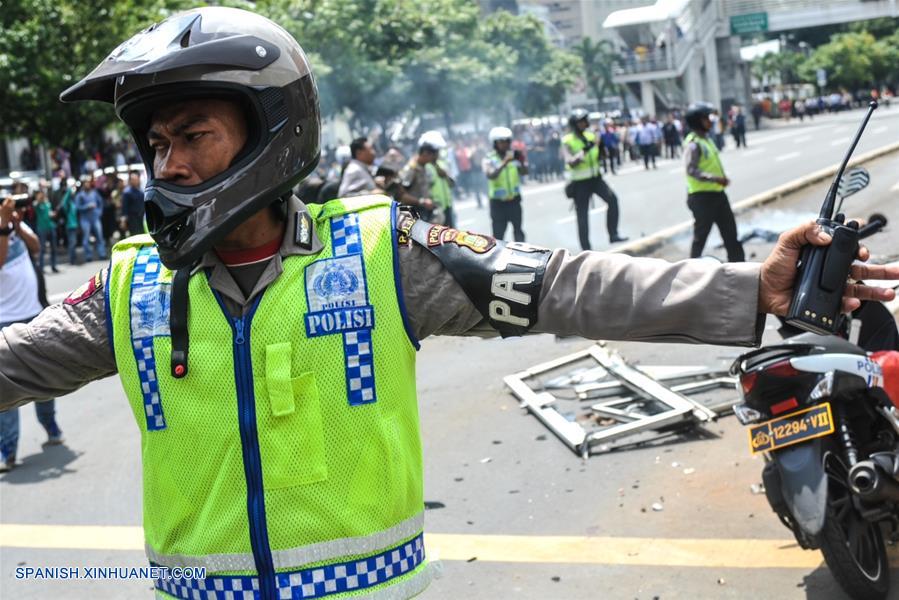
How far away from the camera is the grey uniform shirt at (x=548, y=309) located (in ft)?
6.40

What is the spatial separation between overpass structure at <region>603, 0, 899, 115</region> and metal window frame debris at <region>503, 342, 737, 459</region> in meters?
39.4

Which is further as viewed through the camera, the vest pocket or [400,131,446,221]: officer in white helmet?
[400,131,446,221]: officer in white helmet

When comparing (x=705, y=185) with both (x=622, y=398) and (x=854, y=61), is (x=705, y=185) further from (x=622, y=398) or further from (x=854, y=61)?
(x=854, y=61)

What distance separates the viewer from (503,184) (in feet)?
46.0

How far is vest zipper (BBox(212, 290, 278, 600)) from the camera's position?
203cm

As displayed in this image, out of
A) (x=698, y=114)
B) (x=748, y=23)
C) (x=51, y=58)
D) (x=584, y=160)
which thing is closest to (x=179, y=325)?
(x=698, y=114)

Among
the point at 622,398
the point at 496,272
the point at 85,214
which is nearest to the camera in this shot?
the point at 496,272

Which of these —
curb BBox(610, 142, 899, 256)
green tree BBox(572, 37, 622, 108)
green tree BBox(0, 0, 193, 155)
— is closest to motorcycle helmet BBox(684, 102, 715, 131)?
curb BBox(610, 142, 899, 256)

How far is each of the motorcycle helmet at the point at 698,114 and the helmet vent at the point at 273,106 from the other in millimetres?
8946

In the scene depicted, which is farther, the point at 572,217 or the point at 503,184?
the point at 572,217

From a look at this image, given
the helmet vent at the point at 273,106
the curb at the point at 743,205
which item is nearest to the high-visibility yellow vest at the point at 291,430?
the helmet vent at the point at 273,106

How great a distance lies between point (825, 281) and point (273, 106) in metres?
1.02

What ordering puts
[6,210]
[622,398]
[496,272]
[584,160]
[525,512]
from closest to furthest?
Answer: 1. [496,272]
2. [525,512]
3. [6,210]
4. [622,398]
5. [584,160]

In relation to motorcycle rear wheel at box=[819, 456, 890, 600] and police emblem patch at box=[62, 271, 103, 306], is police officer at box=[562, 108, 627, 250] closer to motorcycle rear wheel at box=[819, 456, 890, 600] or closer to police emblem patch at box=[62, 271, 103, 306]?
motorcycle rear wheel at box=[819, 456, 890, 600]
